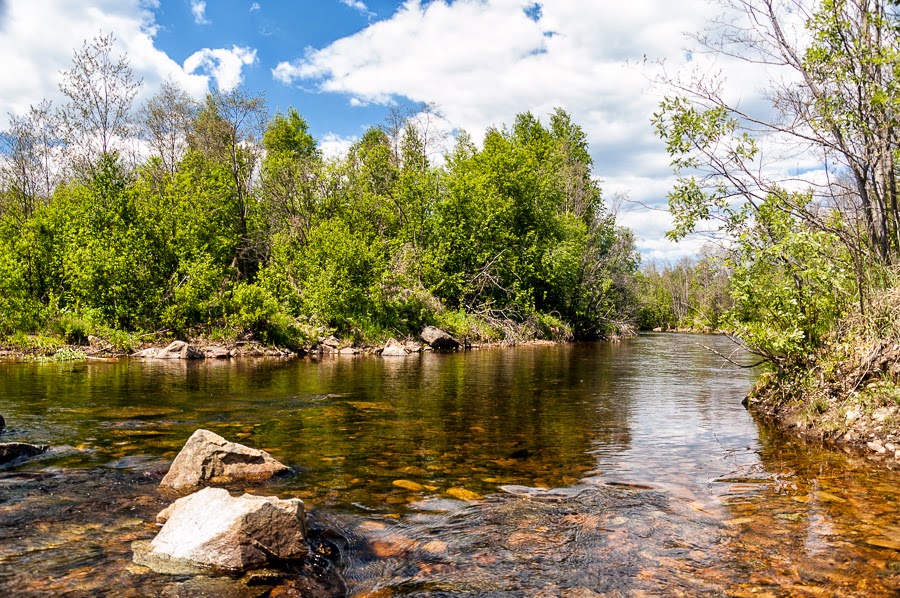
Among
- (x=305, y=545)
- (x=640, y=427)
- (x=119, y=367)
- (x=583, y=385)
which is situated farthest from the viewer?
(x=119, y=367)

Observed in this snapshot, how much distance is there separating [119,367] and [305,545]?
19.3 m

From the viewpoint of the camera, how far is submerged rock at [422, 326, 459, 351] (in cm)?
3531

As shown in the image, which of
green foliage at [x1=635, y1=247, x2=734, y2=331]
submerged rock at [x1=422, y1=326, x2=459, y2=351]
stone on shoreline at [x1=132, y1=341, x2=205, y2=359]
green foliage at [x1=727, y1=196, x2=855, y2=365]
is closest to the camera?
green foliage at [x1=727, y1=196, x2=855, y2=365]

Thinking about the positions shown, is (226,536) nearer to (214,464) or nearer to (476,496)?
(214,464)

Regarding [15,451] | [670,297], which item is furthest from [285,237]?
[670,297]

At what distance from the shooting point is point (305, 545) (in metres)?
5.36

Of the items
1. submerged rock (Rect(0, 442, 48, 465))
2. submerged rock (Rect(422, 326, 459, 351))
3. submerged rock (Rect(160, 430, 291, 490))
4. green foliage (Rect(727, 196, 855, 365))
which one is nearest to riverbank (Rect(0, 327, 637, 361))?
submerged rock (Rect(422, 326, 459, 351))

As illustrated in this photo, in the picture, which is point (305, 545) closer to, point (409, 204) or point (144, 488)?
point (144, 488)

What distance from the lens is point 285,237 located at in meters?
38.7

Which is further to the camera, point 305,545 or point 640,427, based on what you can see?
point 640,427

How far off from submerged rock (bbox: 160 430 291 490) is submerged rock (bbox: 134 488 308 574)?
2021 millimetres

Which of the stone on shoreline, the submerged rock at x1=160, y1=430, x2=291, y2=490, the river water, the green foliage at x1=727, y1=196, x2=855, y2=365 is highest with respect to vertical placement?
the green foliage at x1=727, y1=196, x2=855, y2=365

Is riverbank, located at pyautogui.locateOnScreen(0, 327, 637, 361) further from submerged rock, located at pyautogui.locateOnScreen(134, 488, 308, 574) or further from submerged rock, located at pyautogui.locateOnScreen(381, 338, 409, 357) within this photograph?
submerged rock, located at pyautogui.locateOnScreen(134, 488, 308, 574)

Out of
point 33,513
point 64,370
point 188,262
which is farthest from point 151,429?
point 188,262
